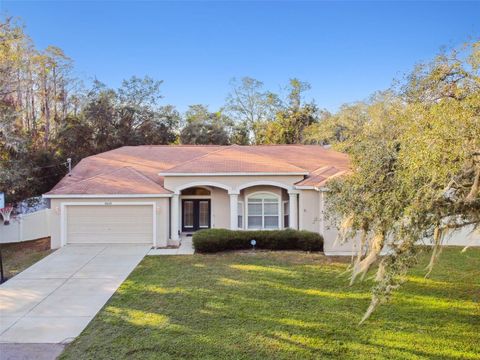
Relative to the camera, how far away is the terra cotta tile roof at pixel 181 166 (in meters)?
18.6

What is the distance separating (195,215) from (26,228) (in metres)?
8.78

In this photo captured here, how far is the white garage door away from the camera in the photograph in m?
18.4

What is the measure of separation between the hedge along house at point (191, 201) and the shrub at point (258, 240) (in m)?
0.89

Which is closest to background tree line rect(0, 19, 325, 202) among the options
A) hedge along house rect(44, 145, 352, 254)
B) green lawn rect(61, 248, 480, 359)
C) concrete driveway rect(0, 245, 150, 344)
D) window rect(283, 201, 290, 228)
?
hedge along house rect(44, 145, 352, 254)

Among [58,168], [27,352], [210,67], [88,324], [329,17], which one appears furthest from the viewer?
[210,67]

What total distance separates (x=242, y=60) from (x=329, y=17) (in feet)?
51.0

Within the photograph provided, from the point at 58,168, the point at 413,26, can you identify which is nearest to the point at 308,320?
the point at 413,26

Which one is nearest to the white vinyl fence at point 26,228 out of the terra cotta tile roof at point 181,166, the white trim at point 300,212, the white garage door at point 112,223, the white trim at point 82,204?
the white trim at point 82,204

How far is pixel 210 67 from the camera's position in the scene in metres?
29.6

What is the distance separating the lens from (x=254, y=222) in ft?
64.2

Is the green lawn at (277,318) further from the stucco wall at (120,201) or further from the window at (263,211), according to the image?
the window at (263,211)

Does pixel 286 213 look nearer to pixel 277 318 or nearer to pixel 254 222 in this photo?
pixel 254 222

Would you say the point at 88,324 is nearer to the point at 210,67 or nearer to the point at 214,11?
the point at 214,11

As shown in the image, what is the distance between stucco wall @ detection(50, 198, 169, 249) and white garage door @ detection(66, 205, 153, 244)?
33 centimetres
